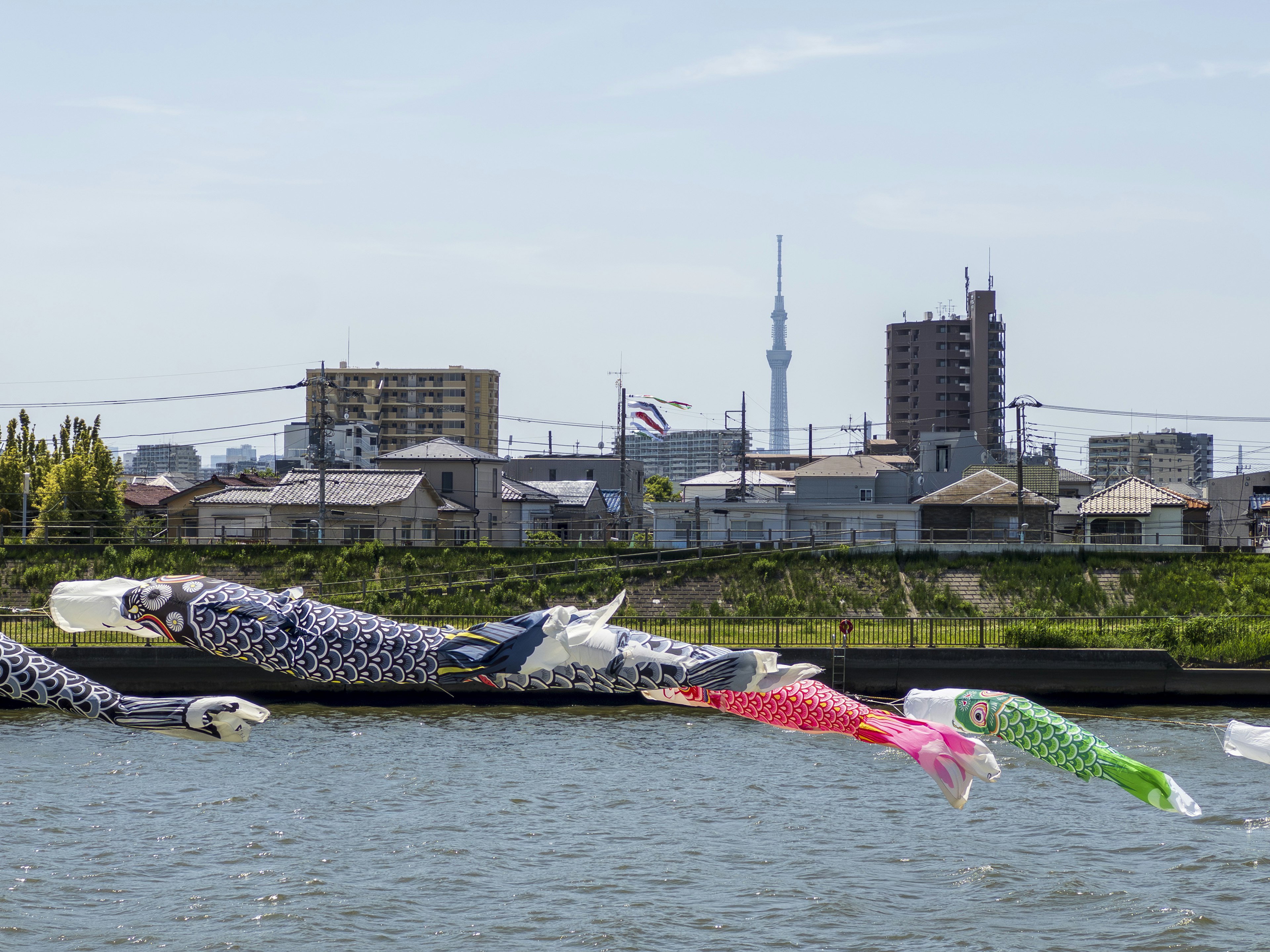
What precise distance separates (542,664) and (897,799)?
16.1m

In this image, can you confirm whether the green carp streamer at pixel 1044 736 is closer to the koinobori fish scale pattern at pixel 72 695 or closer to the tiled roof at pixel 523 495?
the koinobori fish scale pattern at pixel 72 695

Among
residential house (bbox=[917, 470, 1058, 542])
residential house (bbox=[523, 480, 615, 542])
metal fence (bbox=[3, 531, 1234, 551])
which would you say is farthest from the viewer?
residential house (bbox=[523, 480, 615, 542])

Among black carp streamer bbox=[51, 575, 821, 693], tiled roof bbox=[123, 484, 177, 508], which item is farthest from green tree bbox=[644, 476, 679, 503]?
black carp streamer bbox=[51, 575, 821, 693]

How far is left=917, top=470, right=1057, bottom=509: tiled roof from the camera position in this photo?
6141 cm

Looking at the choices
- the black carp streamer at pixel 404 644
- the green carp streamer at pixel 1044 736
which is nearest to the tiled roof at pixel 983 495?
the green carp streamer at pixel 1044 736

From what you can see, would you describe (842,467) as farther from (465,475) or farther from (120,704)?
(120,704)

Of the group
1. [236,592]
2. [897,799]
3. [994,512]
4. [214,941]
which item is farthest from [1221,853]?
[994,512]

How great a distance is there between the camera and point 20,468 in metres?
60.3

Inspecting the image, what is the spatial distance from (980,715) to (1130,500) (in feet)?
178

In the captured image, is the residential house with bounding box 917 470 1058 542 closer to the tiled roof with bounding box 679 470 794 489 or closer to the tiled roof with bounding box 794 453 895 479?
the tiled roof with bounding box 794 453 895 479

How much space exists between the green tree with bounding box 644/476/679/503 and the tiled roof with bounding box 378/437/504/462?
3480 centimetres

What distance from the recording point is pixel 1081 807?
69.9ft

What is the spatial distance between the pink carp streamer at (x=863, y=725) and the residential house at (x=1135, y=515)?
51.6 meters

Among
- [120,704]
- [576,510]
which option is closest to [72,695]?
[120,704]
